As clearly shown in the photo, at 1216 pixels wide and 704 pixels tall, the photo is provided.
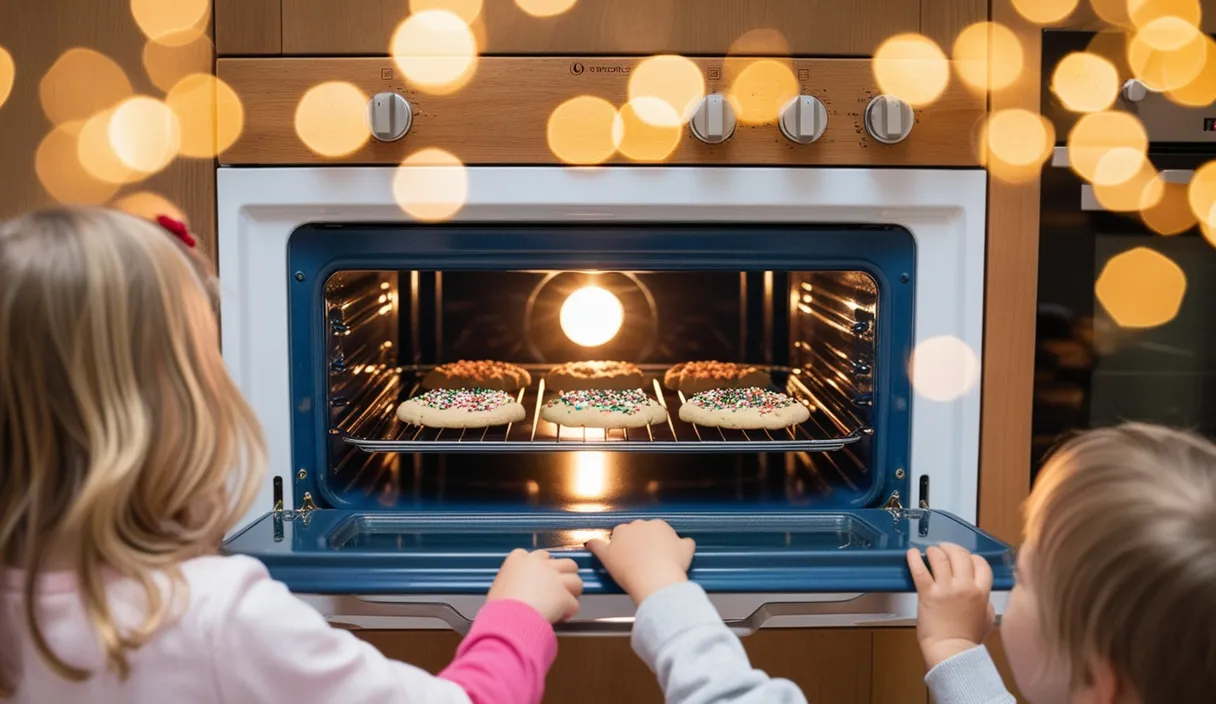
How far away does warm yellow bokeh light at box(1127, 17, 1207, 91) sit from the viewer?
4.62ft

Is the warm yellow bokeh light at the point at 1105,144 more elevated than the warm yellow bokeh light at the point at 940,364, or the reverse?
the warm yellow bokeh light at the point at 1105,144

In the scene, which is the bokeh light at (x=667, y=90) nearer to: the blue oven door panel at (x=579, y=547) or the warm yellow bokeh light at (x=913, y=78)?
the warm yellow bokeh light at (x=913, y=78)

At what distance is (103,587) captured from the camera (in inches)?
34.4

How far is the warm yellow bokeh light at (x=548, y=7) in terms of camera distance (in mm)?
1401

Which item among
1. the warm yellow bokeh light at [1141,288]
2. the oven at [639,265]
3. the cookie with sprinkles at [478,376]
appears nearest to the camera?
the oven at [639,265]

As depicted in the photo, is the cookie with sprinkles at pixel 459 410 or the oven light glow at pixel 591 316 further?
the oven light glow at pixel 591 316

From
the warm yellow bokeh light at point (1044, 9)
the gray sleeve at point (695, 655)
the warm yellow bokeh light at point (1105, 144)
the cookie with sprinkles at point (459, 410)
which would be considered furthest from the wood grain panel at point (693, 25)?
the gray sleeve at point (695, 655)

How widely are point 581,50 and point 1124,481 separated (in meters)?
0.83

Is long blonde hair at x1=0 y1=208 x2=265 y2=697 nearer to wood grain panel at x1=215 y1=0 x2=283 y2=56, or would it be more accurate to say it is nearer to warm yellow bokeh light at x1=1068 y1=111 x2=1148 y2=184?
wood grain panel at x1=215 y1=0 x2=283 y2=56

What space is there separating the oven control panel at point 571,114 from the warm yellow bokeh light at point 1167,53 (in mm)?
237

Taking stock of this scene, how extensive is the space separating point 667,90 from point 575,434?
637 millimetres

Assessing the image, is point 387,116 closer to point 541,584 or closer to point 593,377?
point 541,584

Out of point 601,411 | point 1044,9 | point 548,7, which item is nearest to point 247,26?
point 548,7

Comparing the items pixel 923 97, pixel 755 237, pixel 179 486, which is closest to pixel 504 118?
pixel 755 237
